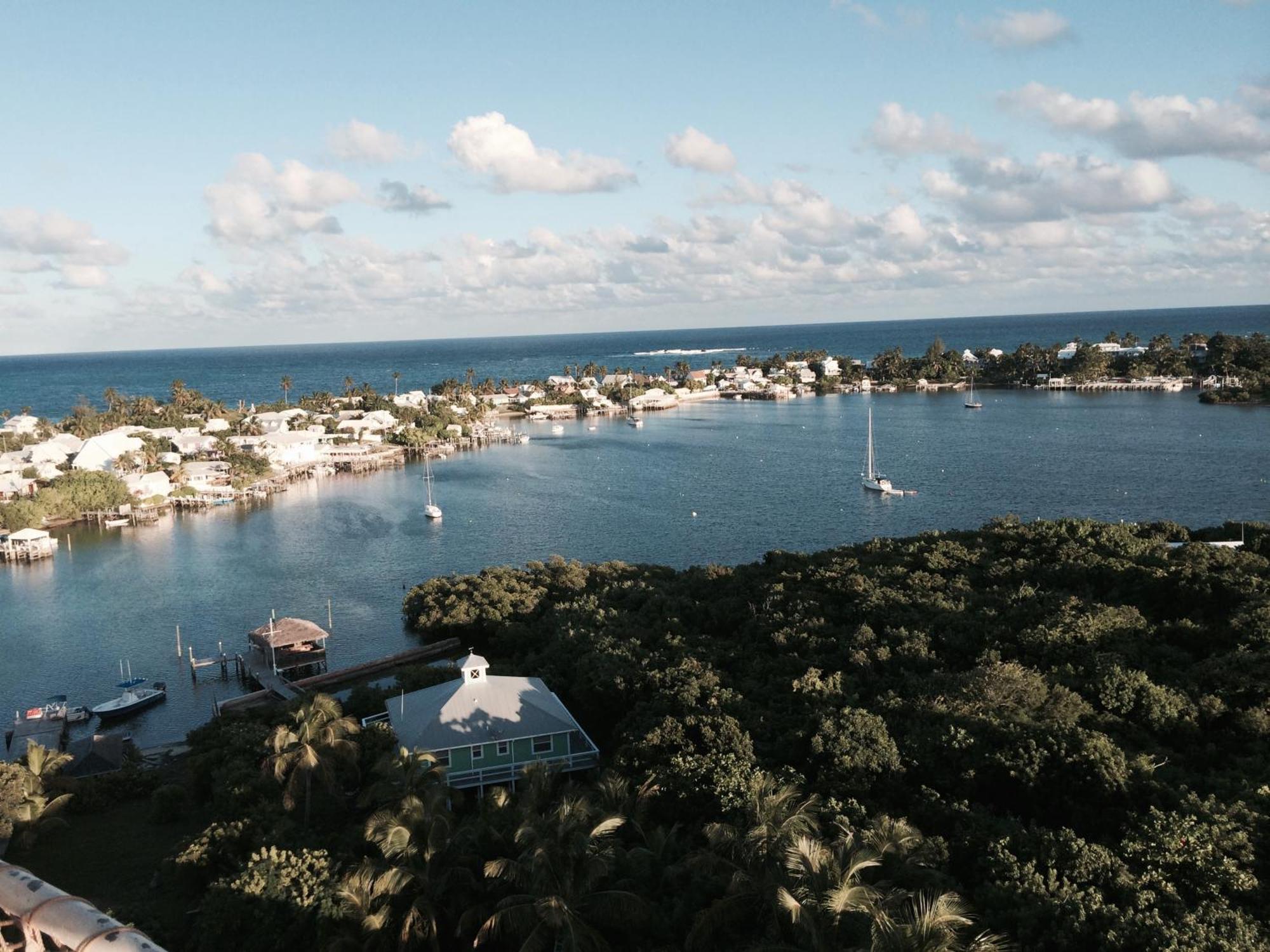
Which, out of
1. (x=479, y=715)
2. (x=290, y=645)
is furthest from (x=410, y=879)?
(x=290, y=645)

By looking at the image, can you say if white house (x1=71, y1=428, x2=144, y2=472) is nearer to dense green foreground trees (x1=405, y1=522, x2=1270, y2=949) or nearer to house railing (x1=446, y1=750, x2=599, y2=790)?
dense green foreground trees (x1=405, y1=522, x2=1270, y2=949)

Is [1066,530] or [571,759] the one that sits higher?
[1066,530]

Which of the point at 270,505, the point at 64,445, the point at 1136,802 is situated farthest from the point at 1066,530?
the point at 64,445

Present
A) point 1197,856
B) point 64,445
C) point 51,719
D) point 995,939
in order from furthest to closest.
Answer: point 64,445, point 51,719, point 1197,856, point 995,939

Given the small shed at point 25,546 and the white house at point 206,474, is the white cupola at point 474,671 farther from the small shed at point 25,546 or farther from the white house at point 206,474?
the white house at point 206,474

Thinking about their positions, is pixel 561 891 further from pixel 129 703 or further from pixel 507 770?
pixel 129 703

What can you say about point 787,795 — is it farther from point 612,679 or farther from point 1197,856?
point 612,679

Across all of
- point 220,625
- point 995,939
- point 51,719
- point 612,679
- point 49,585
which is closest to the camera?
point 995,939
